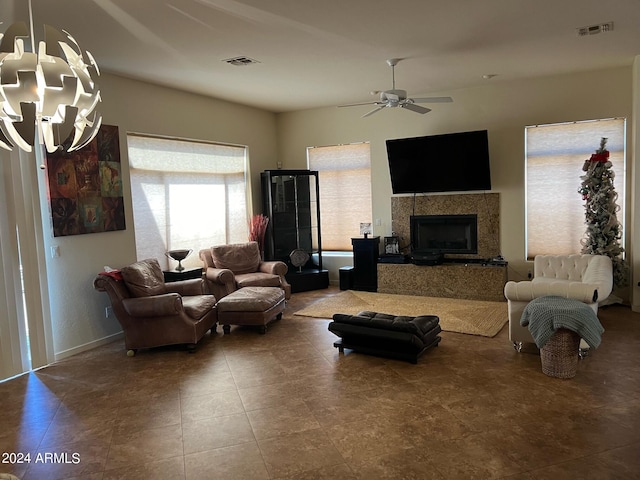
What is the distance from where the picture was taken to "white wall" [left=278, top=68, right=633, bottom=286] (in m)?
6.12

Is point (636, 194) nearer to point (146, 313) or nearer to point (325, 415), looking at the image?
point (325, 415)

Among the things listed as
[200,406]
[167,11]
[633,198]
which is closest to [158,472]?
[200,406]

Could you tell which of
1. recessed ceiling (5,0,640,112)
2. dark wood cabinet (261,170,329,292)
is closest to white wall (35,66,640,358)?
recessed ceiling (5,0,640,112)

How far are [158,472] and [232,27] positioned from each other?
3.50m

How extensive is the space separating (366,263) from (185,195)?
3.06 m

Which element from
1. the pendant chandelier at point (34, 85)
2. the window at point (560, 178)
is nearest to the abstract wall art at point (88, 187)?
the pendant chandelier at point (34, 85)

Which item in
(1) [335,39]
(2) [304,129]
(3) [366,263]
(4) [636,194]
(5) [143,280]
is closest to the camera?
(1) [335,39]

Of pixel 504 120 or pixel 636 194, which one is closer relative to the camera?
pixel 636 194

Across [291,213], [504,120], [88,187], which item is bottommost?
[291,213]

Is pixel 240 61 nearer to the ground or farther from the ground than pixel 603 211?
farther from the ground

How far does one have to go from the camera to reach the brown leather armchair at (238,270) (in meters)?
6.25

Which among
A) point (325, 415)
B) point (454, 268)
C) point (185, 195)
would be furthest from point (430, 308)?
point (185, 195)

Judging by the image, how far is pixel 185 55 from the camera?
4766mm

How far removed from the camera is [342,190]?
8141 mm
